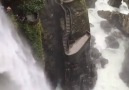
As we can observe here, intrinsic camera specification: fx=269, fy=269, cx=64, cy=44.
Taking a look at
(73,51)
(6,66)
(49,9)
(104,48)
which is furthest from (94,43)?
(6,66)

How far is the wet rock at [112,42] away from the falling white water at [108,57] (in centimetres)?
49

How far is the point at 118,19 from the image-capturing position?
39.1m

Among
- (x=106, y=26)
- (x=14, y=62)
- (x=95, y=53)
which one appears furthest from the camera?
(x=106, y=26)

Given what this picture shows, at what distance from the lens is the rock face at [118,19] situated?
124 ft

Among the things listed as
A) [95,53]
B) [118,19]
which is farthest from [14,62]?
[118,19]

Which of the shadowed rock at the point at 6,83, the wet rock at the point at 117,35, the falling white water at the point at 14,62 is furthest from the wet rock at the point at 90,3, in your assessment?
the shadowed rock at the point at 6,83

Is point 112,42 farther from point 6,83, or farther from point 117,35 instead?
point 6,83

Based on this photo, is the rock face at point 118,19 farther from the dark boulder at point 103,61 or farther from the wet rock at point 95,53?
the dark boulder at point 103,61

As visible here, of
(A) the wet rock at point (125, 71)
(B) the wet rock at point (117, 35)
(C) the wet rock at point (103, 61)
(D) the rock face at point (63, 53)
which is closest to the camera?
(D) the rock face at point (63, 53)

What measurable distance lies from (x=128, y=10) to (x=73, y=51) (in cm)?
1861

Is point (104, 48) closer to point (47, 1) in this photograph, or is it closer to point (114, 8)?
point (114, 8)

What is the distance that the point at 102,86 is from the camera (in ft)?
104

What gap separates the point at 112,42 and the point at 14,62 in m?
18.5

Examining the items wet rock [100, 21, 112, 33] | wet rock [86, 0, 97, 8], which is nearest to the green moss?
wet rock [100, 21, 112, 33]
